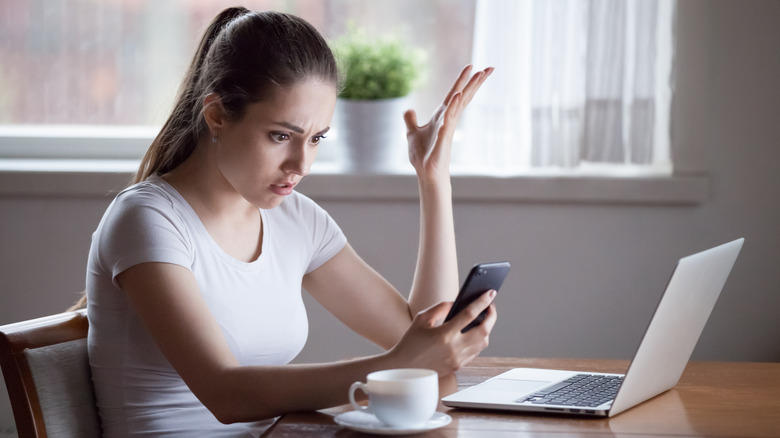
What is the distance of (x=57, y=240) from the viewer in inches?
96.2

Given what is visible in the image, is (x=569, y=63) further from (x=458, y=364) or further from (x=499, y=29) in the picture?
(x=458, y=364)

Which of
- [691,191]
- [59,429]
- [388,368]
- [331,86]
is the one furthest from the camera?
[691,191]

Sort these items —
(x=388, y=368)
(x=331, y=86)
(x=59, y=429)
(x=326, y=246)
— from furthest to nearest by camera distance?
1. (x=326, y=246)
2. (x=331, y=86)
3. (x=59, y=429)
4. (x=388, y=368)

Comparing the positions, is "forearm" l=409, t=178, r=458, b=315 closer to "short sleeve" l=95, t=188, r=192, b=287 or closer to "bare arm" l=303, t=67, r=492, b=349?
"bare arm" l=303, t=67, r=492, b=349

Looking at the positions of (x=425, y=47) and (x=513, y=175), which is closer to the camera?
(x=513, y=175)

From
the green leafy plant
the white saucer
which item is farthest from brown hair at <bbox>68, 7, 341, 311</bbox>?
the green leafy plant

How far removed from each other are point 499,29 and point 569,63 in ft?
0.70

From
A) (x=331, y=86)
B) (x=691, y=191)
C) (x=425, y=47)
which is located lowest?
(x=691, y=191)

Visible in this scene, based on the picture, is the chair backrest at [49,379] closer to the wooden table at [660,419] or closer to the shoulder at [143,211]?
the shoulder at [143,211]

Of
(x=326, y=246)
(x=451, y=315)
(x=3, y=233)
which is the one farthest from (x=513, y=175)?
(x=3, y=233)

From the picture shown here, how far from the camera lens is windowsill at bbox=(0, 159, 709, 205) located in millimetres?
2316

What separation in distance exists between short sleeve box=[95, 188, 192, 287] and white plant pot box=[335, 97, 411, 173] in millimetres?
1088

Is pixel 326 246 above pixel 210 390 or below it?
above

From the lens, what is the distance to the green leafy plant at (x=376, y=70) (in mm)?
2365
